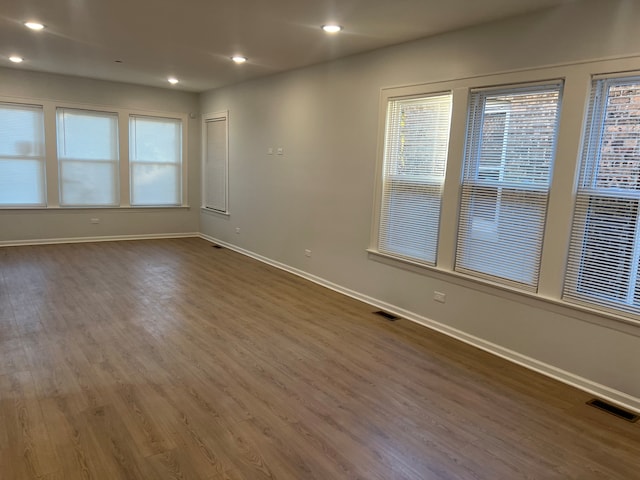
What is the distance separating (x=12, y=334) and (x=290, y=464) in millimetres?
2738

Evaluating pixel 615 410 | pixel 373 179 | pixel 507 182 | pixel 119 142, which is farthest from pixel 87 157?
pixel 615 410

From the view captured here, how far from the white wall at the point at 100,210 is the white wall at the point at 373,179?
919 mm

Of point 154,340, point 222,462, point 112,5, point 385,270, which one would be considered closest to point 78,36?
point 112,5

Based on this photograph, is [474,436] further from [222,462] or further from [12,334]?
[12,334]

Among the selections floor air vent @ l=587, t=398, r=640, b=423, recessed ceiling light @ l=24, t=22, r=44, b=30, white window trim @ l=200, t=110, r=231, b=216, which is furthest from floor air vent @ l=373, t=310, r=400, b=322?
recessed ceiling light @ l=24, t=22, r=44, b=30

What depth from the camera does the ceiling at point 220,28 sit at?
332 cm

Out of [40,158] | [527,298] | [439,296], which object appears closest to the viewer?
[527,298]

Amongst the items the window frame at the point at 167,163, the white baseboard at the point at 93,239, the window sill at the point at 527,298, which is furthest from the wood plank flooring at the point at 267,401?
the window frame at the point at 167,163

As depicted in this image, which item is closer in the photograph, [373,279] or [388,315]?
[388,315]

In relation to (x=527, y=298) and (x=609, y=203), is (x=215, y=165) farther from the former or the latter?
(x=609, y=203)

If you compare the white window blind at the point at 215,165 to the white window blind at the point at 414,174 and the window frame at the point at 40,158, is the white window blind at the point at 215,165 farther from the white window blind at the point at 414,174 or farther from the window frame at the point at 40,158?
the white window blind at the point at 414,174

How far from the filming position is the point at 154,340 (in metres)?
3.56

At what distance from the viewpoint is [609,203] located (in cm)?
288

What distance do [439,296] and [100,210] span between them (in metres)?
6.05
